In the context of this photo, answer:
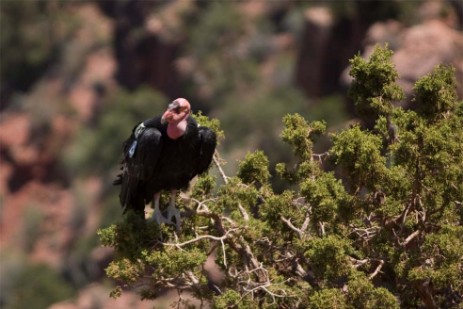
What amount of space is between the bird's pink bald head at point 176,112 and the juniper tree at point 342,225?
0.98 meters

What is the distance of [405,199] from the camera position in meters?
10.2

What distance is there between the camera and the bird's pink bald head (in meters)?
10.2

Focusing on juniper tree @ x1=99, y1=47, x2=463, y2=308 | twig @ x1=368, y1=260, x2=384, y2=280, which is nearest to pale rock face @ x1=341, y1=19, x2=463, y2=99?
juniper tree @ x1=99, y1=47, x2=463, y2=308

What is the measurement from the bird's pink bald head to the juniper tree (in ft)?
3.22

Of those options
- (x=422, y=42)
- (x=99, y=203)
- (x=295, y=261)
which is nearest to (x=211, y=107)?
(x=99, y=203)

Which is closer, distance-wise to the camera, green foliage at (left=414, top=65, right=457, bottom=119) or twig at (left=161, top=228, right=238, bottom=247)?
twig at (left=161, top=228, right=238, bottom=247)

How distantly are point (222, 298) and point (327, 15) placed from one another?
1309 inches

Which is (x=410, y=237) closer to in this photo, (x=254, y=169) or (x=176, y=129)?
(x=254, y=169)

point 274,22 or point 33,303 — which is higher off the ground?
point 274,22

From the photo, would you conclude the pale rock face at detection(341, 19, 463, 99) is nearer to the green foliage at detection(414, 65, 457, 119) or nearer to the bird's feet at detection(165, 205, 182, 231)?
the green foliage at detection(414, 65, 457, 119)

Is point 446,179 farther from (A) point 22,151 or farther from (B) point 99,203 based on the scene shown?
(A) point 22,151

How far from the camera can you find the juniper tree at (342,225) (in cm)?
955

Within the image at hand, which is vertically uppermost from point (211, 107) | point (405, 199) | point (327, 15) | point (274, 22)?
point (274, 22)

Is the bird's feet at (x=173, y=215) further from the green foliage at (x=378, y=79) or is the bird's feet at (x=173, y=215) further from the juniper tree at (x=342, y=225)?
the green foliage at (x=378, y=79)
